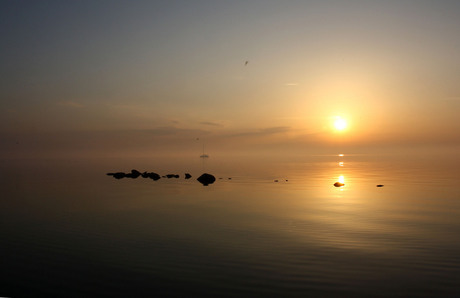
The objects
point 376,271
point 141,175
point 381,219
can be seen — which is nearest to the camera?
point 376,271

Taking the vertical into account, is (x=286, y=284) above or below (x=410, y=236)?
below

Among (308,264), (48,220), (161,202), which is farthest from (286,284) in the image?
(161,202)

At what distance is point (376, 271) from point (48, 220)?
26.5 meters

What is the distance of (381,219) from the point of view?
30688 mm

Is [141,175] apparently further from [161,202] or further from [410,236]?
[410,236]

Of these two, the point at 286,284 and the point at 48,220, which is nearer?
the point at 286,284

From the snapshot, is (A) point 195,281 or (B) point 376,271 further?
(B) point 376,271

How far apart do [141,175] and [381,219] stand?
2704 inches

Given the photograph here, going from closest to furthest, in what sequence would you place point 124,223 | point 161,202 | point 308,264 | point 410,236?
1. point 308,264
2. point 410,236
3. point 124,223
4. point 161,202

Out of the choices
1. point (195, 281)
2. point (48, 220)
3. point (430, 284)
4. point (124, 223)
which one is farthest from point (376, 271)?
point (48, 220)

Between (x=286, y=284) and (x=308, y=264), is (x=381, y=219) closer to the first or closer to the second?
(x=308, y=264)

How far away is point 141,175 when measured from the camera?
88875 mm

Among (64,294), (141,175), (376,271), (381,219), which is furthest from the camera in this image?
(141,175)

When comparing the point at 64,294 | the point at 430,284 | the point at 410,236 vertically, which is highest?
the point at 410,236
